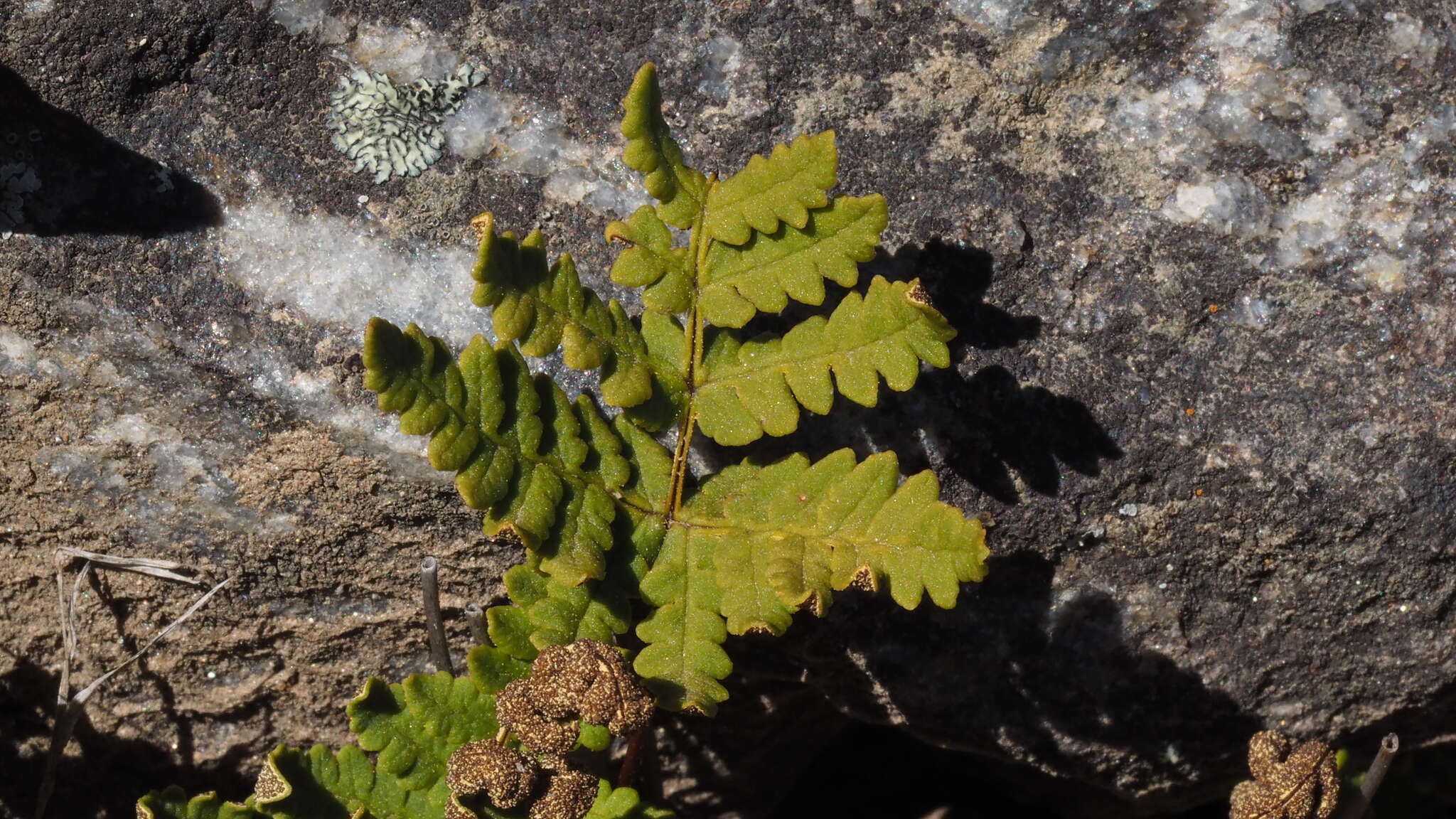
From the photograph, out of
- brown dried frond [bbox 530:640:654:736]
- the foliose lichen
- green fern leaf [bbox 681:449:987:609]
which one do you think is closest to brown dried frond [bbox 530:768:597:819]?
brown dried frond [bbox 530:640:654:736]

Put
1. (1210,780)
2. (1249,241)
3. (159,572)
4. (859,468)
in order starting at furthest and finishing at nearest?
(1210,780) < (159,572) < (1249,241) < (859,468)

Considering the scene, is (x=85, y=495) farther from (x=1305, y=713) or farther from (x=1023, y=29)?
(x=1305, y=713)

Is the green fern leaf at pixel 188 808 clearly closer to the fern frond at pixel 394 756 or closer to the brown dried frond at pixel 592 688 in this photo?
the fern frond at pixel 394 756

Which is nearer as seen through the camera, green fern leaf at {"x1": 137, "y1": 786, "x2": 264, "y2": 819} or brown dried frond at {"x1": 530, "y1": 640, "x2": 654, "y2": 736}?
brown dried frond at {"x1": 530, "y1": 640, "x2": 654, "y2": 736}

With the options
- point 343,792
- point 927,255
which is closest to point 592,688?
point 343,792

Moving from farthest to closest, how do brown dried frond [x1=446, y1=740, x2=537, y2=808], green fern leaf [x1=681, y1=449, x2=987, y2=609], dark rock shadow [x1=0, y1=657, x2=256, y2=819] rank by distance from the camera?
1. dark rock shadow [x1=0, y1=657, x2=256, y2=819]
2. brown dried frond [x1=446, y1=740, x2=537, y2=808]
3. green fern leaf [x1=681, y1=449, x2=987, y2=609]

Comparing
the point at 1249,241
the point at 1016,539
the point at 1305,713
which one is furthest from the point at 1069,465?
the point at 1305,713

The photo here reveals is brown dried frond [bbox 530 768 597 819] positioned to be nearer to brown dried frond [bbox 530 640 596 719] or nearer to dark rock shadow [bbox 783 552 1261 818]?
brown dried frond [bbox 530 640 596 719]

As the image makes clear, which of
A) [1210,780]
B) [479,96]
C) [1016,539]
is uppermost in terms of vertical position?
[479,96]

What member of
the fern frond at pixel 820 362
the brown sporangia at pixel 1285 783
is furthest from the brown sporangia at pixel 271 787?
the brown sporangia at pixel 1285 783
